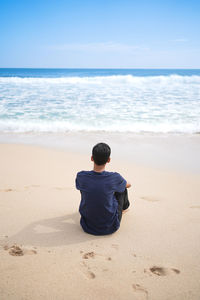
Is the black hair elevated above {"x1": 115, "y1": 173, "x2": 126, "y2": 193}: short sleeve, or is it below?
above

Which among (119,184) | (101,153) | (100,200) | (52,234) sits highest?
(101,153)

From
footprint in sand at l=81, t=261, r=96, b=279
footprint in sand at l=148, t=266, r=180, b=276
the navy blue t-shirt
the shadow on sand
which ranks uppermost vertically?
the navy blue t-shirt

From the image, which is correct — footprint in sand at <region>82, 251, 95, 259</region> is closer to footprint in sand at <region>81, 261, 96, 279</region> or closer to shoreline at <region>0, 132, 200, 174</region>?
footprint in sand at <region>81, 261, 96, 279</region>

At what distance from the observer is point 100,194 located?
2309 millimetres

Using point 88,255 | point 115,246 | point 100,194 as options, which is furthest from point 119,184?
point 88,255

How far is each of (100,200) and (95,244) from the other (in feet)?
1.49

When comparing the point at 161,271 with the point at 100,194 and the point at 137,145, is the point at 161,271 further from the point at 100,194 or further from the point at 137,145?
the point at 137,145

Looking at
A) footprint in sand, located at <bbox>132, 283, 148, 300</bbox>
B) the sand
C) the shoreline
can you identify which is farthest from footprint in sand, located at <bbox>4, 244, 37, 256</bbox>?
the shoreline

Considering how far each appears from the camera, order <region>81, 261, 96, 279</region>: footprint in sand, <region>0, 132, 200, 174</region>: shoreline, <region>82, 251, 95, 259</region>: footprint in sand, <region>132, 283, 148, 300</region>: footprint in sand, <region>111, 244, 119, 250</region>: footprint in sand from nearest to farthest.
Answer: <region>132, 283, 148, 300</region>: footprint in sand, <region>81, 261, 96, 279</region>: footprint in sand, <region>82, 251, 95, 259</region>: footprint in sand, <region>111, 244, 119, 250</region>: footprint in sand, <region>0, 132, 200, 174</region>: shoreline

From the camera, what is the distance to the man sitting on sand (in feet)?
7.54

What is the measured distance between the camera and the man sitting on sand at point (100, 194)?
90.5 inches

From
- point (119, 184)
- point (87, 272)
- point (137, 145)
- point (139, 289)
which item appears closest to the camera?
point (139, 289)

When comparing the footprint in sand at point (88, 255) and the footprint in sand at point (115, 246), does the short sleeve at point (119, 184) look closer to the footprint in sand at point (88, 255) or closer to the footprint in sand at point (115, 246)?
the footprint in sand at point (115, 246)

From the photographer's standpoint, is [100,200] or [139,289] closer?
[139,289]
